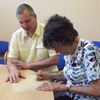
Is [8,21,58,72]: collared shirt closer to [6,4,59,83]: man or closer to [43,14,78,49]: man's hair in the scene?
[6,4,59,83]: man

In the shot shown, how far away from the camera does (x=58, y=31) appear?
902 mm

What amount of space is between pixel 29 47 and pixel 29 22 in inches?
12.5

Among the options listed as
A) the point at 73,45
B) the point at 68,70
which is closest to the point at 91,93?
the point at 68,70

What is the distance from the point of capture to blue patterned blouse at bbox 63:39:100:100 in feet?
2.98

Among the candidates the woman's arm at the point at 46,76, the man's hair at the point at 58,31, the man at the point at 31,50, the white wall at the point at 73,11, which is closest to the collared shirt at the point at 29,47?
the man at the point at 31,50

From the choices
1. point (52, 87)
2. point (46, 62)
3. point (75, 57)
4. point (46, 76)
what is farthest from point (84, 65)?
point (46, 62)

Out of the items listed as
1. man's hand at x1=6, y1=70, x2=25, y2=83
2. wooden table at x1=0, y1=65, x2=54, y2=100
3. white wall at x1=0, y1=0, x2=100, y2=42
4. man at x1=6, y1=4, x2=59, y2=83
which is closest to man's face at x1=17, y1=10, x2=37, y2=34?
man at x1=6, y1=4, x2=59, y2=83

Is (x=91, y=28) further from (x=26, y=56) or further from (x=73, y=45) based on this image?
(x=73, y=45)

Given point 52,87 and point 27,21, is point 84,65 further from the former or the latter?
point 27,21

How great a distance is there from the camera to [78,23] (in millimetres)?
2889

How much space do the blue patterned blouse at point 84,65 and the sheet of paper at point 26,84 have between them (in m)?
0.30

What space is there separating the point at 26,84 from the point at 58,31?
550 mm

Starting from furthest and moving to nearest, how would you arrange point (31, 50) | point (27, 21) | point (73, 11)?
1. point (73, 11)
2. point (31, 50)
3. point (27, 21)

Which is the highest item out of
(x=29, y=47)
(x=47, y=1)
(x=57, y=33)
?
(x=47, y=1)
